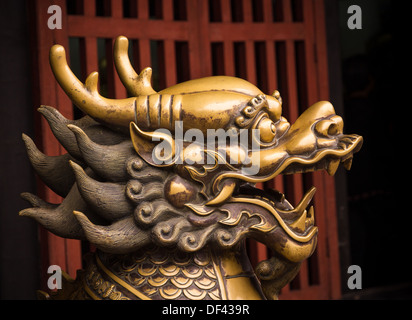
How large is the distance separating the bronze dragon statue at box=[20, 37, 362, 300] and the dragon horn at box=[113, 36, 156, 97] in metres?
0.06

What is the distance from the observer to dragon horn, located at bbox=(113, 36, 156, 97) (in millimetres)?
1161

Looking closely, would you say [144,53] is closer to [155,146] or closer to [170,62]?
[170,62]

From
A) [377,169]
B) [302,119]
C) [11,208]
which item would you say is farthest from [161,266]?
[377,169]

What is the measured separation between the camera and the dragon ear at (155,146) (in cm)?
106

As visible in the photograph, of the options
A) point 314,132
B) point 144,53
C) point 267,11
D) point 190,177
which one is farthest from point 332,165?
point 267,11

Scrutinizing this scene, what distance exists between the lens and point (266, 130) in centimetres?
108

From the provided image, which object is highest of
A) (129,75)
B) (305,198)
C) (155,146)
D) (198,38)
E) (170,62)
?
(198,38)

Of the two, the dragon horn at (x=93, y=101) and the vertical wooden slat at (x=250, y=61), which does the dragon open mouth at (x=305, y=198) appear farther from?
the vertical wooden slat at (x=250, y=61)

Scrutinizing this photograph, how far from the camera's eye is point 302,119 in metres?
1.12

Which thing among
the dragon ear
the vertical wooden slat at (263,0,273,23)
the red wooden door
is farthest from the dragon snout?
the vertical wooden slat at (263,0,273,23)

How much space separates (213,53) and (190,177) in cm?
153

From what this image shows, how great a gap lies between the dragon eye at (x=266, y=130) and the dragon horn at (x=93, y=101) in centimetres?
25

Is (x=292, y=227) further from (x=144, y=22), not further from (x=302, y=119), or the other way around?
(x=144, y=22)

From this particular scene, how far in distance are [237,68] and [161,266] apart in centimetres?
164
